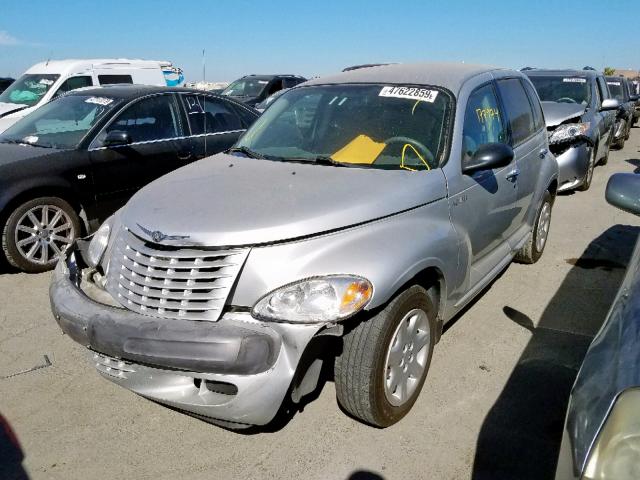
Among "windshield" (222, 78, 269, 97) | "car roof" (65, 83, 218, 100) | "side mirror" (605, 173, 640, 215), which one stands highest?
"car roof" (65, 83, 218, 100)

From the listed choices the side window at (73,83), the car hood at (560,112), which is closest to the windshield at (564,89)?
the car hood at (560,112)

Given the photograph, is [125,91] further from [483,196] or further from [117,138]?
[483,196]

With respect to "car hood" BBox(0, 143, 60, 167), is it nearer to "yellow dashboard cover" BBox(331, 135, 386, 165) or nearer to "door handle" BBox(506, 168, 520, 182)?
"yellow dashboard cover" BBox(331, 135, 386, 165)

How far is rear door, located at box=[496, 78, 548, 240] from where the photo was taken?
4.17 m

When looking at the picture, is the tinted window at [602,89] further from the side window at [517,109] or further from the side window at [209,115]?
the side window at [209,115]

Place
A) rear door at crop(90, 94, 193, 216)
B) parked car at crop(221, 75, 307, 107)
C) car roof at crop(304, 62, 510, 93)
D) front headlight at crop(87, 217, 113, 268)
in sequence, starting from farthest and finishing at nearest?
parked car at crop(221, 75, 307, 107)
rear door at crop(90, 94, 193, 216)
car roof at crop(304, 62, 510, 93)
front headlight at crop(87, 217, 113, 268)

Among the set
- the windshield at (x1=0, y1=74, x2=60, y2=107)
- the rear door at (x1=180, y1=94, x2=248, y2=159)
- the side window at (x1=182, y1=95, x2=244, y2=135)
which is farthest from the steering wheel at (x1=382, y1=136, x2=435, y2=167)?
the windshield at (x1=0, y1=74, x2=60, y2=107)

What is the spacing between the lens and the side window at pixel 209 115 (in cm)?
628

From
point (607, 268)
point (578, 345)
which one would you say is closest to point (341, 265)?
point (578, 345)

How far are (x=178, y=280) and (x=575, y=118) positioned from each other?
741 centimetres

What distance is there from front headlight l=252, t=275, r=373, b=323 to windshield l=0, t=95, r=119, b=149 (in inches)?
157

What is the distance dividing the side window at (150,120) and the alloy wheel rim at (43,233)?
929 mm

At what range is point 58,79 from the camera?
399 inches

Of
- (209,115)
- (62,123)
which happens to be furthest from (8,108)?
(209,115)
